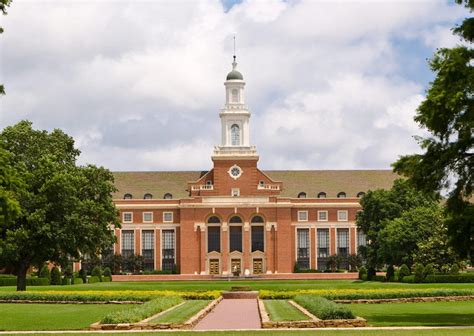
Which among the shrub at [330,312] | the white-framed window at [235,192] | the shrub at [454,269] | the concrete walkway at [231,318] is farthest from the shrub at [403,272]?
the shrub at [330,312]

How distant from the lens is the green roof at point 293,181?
115062 millimetres

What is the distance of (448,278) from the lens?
67.0 metres

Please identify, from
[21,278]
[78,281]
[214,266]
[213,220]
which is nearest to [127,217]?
[213,220]

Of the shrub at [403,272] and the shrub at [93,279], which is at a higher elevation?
the shrub at [403,272]

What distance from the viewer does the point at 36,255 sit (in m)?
53.2

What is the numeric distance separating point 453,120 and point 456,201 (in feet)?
9.55

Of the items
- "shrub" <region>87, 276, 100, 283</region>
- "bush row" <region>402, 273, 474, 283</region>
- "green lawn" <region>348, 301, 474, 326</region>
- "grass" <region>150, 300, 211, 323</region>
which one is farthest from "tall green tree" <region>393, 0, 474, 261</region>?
"shrub" <region>87, 276, 100, 283</region>

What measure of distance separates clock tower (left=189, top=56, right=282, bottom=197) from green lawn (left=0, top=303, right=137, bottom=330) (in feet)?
228

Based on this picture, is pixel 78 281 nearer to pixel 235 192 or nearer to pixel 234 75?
pixel 235 192

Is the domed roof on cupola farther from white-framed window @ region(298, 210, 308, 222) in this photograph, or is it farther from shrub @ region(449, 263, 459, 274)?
shrub @ region(449, 263, 459, 274)

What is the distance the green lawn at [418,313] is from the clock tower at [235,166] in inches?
2741

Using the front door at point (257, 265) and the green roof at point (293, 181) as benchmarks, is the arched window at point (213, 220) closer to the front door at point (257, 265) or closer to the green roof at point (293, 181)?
the front door at point (257, 265)

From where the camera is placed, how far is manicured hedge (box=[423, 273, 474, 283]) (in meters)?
66.4

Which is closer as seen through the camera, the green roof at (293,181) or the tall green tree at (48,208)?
the tall green tree at (48,208)
